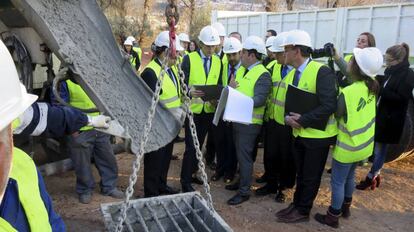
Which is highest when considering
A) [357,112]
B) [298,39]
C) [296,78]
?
[298,39]

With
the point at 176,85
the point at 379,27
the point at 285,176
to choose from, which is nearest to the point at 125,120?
the point at 176,85

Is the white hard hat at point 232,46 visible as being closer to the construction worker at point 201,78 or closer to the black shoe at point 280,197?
the construction worker at point 201,78

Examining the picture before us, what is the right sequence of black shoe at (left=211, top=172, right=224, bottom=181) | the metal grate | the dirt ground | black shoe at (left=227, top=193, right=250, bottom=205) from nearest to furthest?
1. the metal grate
2. the dirt ground
3. black shoe at (left=227, top=193, right=250, bottom=205)
4. black shoe at (left=211, top=172, right=224, bottom=181)

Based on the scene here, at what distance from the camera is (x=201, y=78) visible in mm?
4465

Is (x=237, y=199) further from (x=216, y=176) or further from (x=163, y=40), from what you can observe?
(x=163, y=40)

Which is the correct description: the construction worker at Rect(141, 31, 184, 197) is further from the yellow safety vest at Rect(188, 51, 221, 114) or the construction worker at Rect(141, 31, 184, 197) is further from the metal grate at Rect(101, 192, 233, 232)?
the metal grate at Rect(101, 192, 233, 232)

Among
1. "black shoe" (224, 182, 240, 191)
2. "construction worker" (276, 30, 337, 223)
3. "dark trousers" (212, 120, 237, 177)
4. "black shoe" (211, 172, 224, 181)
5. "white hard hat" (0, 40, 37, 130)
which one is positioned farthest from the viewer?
"black shoe" (211, 172, 224, 181)

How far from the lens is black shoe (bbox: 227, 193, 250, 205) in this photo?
13.7ft

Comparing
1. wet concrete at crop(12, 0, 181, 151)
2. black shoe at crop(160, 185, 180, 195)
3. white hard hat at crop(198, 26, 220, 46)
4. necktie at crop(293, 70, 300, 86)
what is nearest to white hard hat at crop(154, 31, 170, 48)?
wet concrete at crop(12, 0, 181, 151)

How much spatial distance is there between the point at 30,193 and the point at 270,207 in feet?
10.5

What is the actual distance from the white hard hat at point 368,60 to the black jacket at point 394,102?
121 cm

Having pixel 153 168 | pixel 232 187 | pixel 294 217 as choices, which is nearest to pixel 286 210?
pixel 294 217

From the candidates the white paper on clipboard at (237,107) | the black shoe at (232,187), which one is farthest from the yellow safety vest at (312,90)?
the black shoe at (232,187)

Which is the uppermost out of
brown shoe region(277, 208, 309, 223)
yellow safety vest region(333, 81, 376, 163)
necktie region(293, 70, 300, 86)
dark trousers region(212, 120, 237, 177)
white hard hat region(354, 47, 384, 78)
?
white hard hat region(354, 47, 384, 78)
